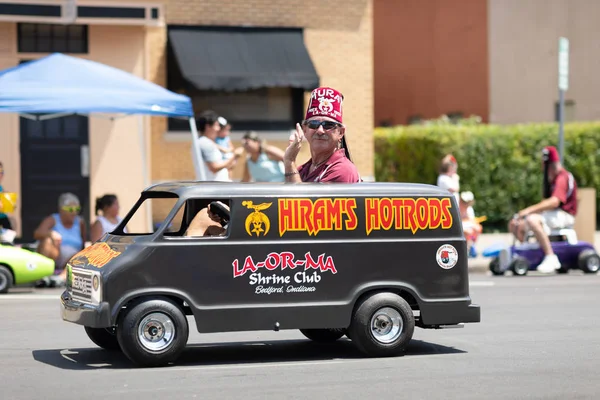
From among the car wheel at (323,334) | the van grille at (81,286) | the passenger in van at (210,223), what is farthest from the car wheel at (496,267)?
the van grille at (81,286)

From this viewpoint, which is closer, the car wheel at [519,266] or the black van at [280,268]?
the black van at [280,268]

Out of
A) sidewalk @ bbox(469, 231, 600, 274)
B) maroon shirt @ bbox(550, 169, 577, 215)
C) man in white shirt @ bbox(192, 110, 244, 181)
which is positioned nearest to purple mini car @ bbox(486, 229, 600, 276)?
maroon shirt @ bbox(550, 169, 577, 215)

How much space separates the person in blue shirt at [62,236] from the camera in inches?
603

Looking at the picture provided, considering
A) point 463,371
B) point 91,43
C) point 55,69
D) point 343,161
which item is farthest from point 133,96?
point 463,371

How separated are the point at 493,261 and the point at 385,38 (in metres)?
16.6

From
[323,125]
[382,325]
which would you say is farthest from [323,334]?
[323,125]

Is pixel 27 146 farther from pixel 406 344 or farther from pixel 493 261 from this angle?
pixel 406 344

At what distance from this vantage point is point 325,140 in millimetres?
8914

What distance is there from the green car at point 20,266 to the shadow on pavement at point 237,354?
4835 millimetres

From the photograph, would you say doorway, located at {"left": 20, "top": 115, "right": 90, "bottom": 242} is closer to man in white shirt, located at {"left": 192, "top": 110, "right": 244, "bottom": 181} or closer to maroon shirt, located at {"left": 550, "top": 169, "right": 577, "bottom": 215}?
man in white shirt, located at {"left": 192, "top": 110, "right": 244, "bottom": 181}

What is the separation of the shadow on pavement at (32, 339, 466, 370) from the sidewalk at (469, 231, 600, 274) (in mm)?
8187

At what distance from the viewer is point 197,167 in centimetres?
1603

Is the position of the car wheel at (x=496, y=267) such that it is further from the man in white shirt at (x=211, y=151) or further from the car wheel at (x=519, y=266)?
the man in white shirt at (x=211, y=151)

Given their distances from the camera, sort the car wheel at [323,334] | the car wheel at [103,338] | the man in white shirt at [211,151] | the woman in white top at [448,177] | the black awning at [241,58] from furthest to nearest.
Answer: the black awning at [241,58] < the woman in white top at [448,177] < the man in white shirt at [211,151] < the car wheel at [323,334] < the car wheel at [103,338]
